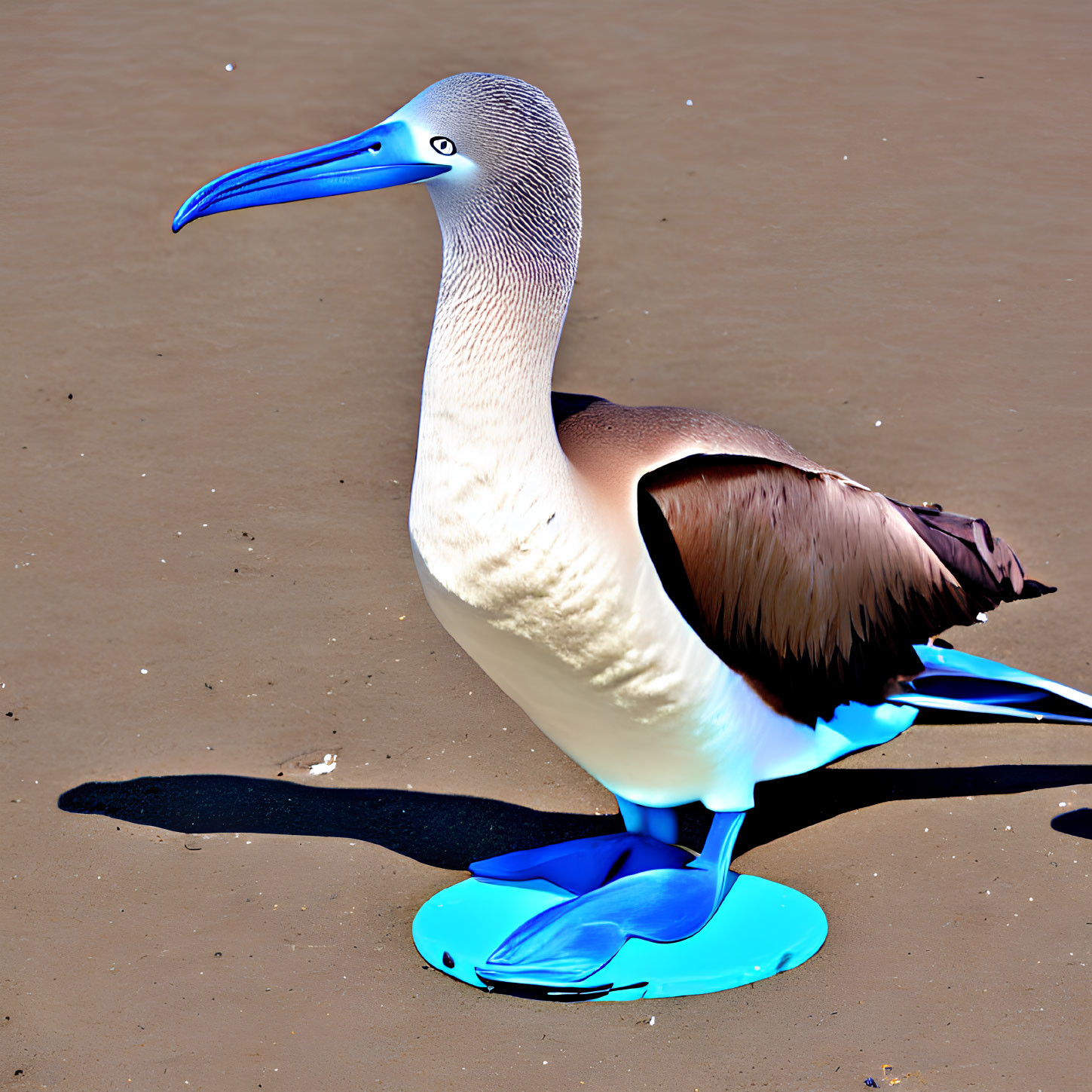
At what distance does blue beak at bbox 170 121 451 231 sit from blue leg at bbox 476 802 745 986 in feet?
5.92

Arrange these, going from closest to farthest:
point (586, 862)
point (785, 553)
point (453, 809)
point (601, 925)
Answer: point (785, 553) → point (601, 925) → point (586, 862) → point (453, 809)

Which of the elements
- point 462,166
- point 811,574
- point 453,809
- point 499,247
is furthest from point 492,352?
point 453,809

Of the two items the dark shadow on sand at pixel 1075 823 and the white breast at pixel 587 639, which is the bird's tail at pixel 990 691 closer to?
the dark shadow on sand at pixel 1075 823

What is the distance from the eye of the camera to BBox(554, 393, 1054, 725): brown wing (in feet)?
10.6

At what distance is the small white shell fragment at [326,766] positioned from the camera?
423cm

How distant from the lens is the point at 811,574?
11.1ft

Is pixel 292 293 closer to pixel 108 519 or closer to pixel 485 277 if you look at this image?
pixel 108 519

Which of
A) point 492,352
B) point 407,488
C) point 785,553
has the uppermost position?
point 492,352

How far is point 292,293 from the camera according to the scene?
22.7 feet

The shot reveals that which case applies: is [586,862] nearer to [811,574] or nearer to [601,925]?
[601,925]

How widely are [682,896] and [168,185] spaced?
5559 mm

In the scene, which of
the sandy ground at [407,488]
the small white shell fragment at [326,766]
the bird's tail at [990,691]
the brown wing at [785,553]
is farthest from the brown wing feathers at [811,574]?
the small white shell fragment at [326,766]

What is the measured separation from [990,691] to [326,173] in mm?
A: 2250

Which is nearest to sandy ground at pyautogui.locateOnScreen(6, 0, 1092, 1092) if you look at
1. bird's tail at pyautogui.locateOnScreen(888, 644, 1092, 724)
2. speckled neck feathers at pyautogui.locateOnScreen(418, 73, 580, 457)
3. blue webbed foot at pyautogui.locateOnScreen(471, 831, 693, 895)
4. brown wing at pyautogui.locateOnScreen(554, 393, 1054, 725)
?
blue webbed foot at pyautogui.locateOnScreen(471, 831, 693, 895)
